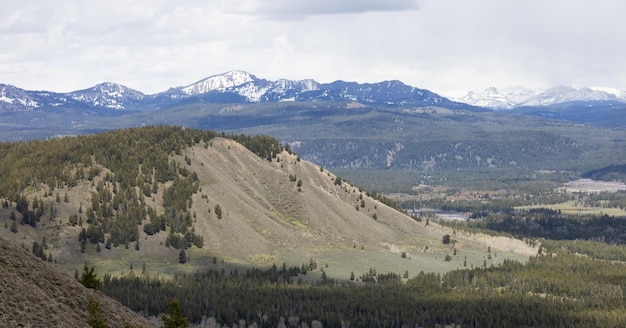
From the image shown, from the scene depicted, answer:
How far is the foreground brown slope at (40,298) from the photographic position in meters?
93.9

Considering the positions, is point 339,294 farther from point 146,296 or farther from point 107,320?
point 107,320

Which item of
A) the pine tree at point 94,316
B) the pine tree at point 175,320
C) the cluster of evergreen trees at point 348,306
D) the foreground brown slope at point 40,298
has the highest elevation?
the foreground brown slope at point 40,298

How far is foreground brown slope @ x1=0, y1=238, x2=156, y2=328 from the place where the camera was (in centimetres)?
9394

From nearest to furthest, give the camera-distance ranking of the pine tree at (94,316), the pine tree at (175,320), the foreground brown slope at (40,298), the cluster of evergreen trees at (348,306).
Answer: the foreground brown slope at (40,298) → the pine tree at (94,316) → the pine tree at (175,320) → the cluster of evergreen trees at (348,306)

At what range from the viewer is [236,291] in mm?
192875

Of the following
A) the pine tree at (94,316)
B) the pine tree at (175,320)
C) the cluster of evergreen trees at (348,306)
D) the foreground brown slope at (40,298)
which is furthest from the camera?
the cluster of evergreen trees at (348,306)

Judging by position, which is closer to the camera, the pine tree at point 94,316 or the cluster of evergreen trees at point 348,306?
the pine tree at point 94,316

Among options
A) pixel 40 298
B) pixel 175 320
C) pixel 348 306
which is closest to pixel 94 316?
pixel 40 298

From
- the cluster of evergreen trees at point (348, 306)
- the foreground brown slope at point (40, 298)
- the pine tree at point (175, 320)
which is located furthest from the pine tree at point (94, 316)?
the cluster of evergreen trees at point (348, 306)

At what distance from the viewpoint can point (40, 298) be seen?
99.8 metres

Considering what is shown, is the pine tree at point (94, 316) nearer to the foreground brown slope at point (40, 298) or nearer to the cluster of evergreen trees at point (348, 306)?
the foreground brown slope at point (40, 298)

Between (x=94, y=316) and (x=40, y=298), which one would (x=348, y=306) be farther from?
(x=40, y=298)

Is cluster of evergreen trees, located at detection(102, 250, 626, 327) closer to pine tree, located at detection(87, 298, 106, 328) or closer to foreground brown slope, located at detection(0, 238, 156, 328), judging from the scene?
foreground brown slope, located at detection(0, 238, 156, 328)

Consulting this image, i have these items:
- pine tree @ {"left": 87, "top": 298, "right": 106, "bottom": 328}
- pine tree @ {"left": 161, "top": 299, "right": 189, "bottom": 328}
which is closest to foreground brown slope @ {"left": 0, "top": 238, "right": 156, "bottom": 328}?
pine tree @ {"left": 87, "top": 298, "right": 106, "bottom": 328}
